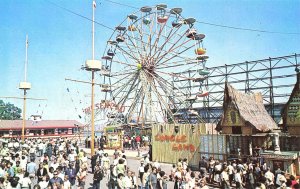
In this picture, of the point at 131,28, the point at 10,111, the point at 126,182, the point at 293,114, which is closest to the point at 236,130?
the point at 293,114

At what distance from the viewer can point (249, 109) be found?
19.2m

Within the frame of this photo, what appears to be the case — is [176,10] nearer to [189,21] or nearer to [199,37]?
[189,21]

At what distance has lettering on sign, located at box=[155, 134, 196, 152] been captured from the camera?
1908cm

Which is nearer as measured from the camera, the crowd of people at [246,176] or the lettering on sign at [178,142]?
the crowd of people at [246,176]

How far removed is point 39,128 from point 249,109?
151ft

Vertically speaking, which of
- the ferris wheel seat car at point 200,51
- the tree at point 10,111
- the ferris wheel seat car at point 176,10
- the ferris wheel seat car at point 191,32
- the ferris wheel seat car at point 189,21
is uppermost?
the ferris wheel seat car at point 176,10

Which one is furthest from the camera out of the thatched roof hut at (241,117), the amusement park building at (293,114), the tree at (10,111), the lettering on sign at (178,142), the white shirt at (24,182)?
the tree at (10,111)

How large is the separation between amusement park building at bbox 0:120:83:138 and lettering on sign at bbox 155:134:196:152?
30602 mm

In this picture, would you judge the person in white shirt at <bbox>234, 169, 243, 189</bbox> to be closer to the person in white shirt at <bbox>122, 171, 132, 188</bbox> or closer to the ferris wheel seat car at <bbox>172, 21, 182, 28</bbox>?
the person in white shirt at <bbox>122, 171, 132, 188</bbox>

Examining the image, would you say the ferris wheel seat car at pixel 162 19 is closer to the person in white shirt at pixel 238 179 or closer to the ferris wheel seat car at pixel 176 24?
the ferris wheel seat car at pixel 176 24

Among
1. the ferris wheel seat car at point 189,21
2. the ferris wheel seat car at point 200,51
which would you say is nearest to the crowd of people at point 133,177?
the ferris wheel seat car at point 200,51

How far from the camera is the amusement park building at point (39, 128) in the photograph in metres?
51.8

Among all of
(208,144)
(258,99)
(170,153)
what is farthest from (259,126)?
(170,153)

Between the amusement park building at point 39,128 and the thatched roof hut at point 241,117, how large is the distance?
113ft
